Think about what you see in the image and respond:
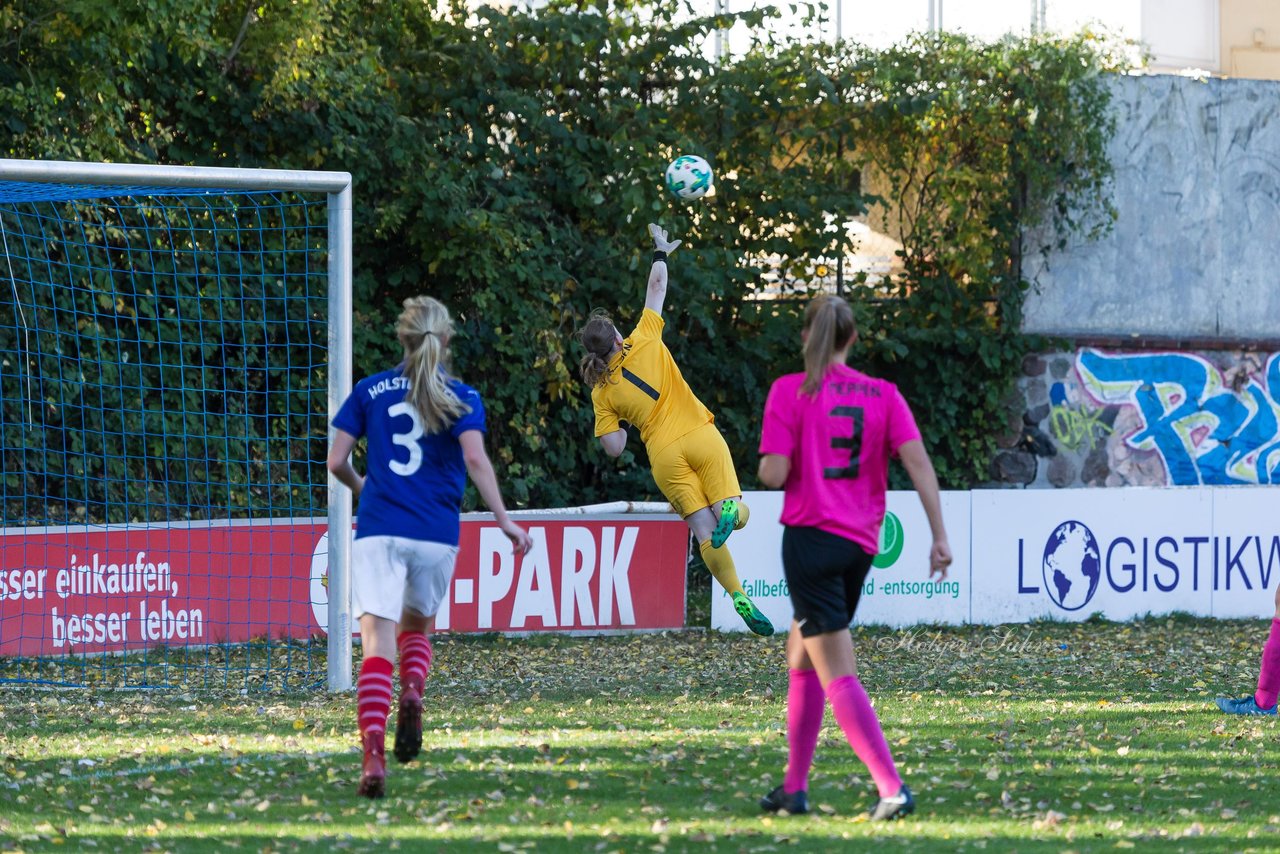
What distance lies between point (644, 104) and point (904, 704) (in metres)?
9.56

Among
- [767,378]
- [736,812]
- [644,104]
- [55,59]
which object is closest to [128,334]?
[55,59]

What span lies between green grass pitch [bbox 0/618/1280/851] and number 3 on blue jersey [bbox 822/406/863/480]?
4.06 feet

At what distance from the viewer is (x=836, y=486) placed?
540 cm

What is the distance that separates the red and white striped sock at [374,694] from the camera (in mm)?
5949

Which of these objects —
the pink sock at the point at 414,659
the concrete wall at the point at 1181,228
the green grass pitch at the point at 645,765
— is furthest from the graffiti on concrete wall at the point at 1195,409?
the pink sock at the point at 414,659

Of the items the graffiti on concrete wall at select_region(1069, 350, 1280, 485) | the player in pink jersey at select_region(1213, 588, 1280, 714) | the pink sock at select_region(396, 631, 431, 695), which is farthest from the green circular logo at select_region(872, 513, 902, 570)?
the pink sock at select_region(396, 631, 431, 695)

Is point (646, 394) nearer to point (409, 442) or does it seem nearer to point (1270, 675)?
point (1270, 675)

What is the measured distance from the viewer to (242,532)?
12.2 metres

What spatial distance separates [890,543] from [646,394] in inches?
175

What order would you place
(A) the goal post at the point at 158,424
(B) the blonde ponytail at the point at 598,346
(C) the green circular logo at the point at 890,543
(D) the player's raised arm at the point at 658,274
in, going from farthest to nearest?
(C) the green circular logo at the point at 890,543, (A) the goal post at the point at 158,424, (D) the player's raised arm at the point at 658,274, (B) the blonde ponytail at the point at 598,346

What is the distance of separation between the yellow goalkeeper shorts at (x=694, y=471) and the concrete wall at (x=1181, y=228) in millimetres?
9551

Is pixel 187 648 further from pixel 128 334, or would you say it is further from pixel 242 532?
pixel 128 334

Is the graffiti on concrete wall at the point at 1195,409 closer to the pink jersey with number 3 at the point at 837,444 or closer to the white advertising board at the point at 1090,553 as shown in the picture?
the white advertising board at the point at 1090,553

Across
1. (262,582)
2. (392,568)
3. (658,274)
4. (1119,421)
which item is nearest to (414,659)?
(392,568)
